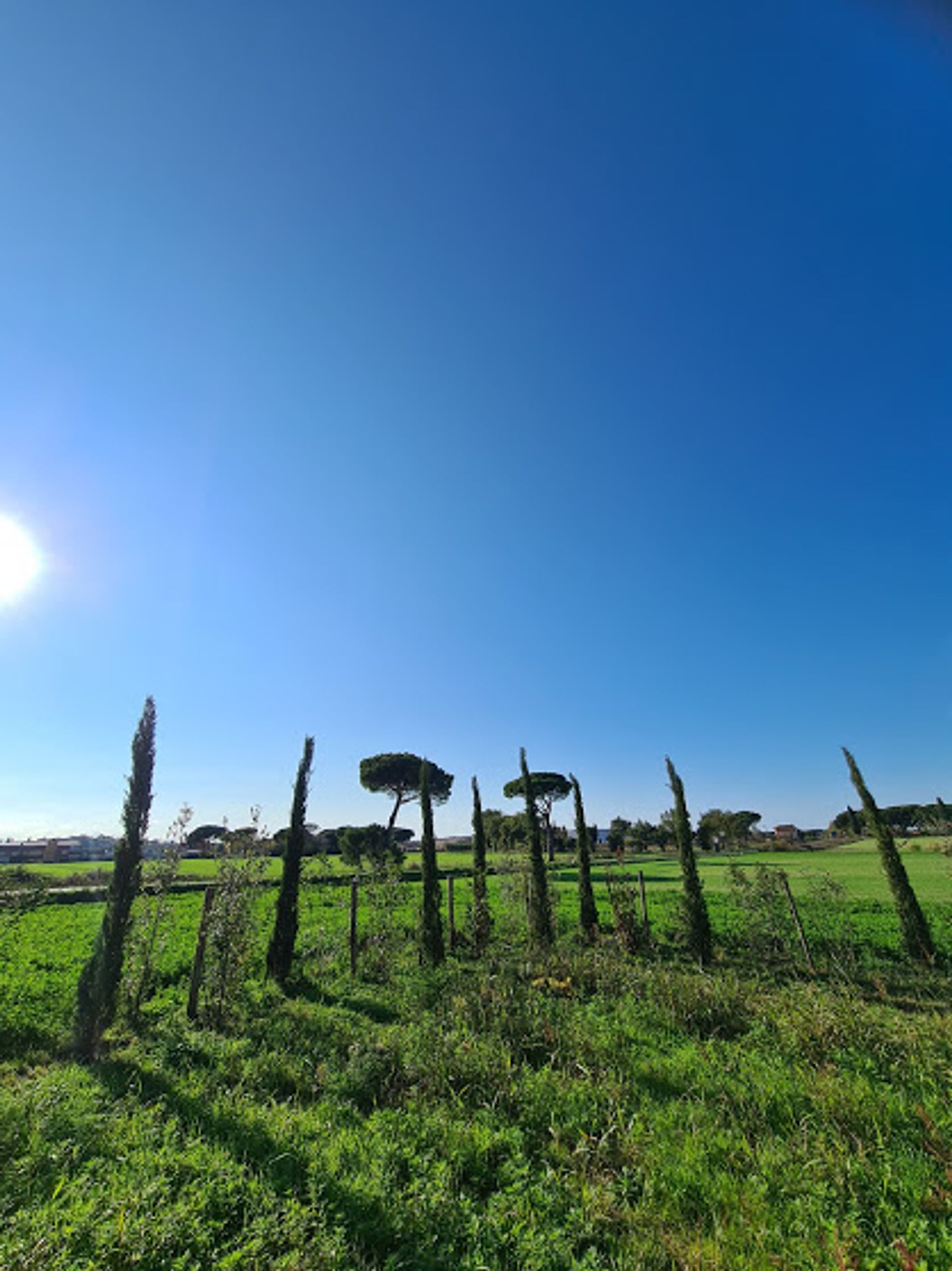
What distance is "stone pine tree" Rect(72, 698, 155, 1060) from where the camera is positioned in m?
10.2

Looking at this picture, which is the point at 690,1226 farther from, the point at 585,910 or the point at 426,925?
the point at 585,910

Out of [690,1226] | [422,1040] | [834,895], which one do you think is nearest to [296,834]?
[422,1040]

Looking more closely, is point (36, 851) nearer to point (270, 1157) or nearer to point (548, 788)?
point (548, 788)

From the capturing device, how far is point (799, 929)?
16078 millimetres

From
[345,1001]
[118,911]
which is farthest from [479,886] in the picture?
[118,911]

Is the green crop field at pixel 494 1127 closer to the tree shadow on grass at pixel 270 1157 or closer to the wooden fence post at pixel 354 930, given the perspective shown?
the tree shadow on grass at pixel 270 1157

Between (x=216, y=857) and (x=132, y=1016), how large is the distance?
331 cm

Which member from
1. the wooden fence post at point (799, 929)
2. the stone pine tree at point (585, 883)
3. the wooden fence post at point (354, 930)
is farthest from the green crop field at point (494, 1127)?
the stone pine tree at point (585, 883)

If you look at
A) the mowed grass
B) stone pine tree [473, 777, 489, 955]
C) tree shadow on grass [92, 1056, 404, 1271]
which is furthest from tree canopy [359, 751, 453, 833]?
tree shadow on grass [92, 1056, 404, 1271]

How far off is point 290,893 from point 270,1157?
1121 cm

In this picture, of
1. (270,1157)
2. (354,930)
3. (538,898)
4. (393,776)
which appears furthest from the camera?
(393,776)

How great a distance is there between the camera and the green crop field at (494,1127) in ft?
13.6

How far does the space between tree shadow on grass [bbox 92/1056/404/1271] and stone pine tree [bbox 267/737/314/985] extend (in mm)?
7573

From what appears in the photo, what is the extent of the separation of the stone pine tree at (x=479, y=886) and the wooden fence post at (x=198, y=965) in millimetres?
9414
